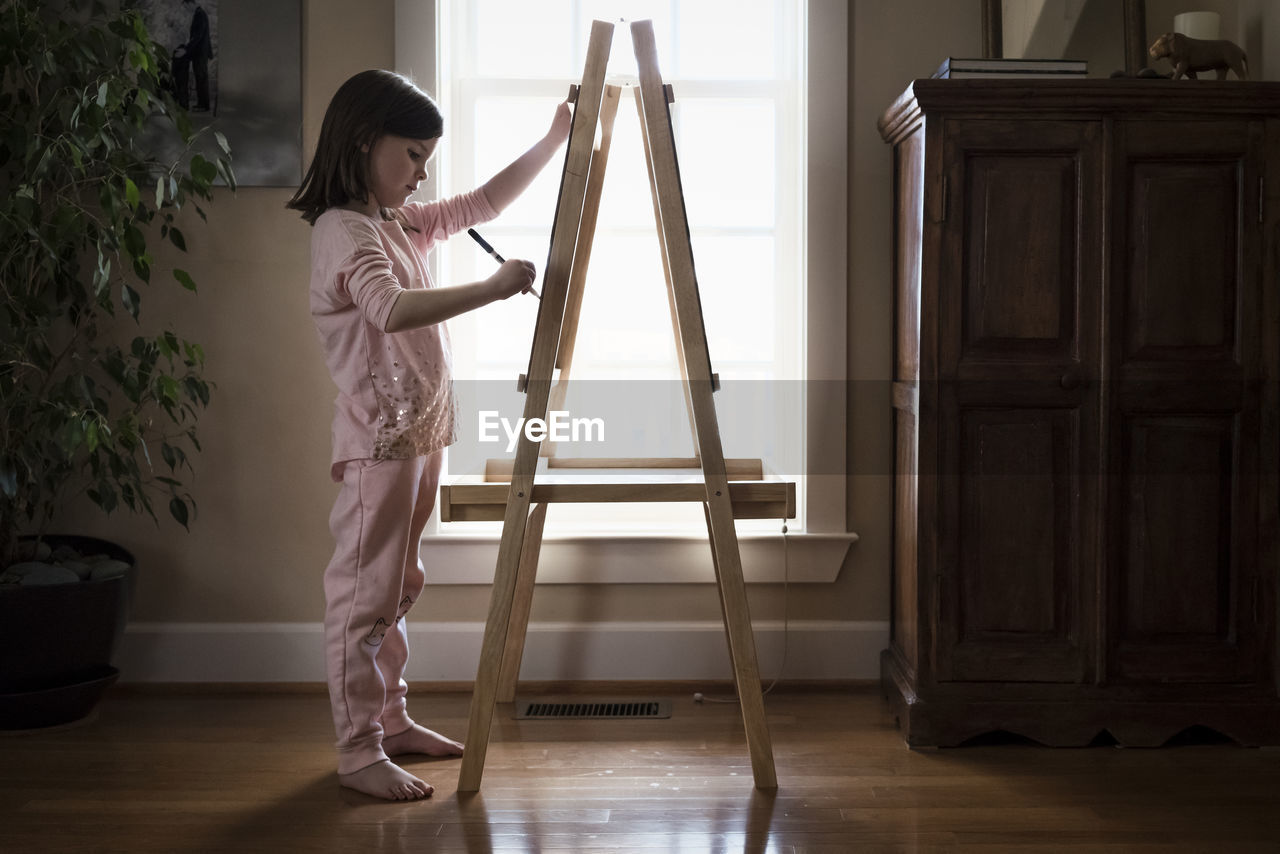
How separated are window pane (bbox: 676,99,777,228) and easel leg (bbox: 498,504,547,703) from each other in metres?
→ 0.95

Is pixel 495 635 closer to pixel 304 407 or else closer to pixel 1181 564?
pixel 304 407

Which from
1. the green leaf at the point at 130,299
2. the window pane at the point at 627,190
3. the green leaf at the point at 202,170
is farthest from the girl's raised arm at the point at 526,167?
the green leaf at the point at 130,299

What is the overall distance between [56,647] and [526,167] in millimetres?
1521

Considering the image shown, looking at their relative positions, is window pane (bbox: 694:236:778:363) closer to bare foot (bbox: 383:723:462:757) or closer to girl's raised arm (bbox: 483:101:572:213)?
girl's raised arm (bbox: 483:101:572:213)

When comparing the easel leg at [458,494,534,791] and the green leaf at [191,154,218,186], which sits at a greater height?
the green leaf at [191,154,218,186]

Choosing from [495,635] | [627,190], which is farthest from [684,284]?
[627,190]

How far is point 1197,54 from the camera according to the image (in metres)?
2.48

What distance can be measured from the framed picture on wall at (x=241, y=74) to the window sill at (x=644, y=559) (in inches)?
42.3

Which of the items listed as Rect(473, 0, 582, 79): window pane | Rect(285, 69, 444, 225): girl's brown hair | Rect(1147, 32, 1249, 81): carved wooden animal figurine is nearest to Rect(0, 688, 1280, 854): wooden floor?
Rect(285, 69, 444, 225): girl's brown hair

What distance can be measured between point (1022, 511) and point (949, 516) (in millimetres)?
161

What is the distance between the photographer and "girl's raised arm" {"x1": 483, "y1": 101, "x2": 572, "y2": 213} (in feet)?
8.01

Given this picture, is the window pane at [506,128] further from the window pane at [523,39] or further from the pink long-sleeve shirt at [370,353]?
the pink long-sleeve shirt at [370,353]

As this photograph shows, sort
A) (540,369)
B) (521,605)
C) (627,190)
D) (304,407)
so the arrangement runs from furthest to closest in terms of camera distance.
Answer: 1. (627,190)
2. (304,407)
3. (521,605)
4. (540,369)

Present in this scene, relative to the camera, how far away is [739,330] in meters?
3.02
